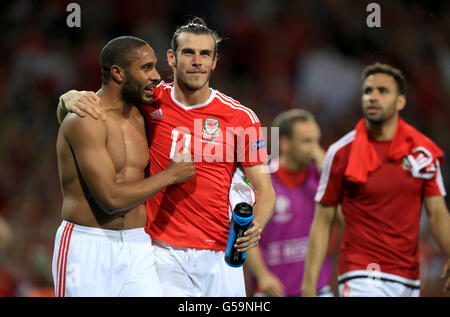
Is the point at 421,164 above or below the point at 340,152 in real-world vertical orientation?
below

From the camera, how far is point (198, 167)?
3801 millimetres

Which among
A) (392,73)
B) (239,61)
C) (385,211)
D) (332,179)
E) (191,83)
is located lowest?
(385,211)

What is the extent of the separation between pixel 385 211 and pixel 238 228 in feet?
4.88

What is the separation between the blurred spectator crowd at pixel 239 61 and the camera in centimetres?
738

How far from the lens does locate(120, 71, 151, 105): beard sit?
3672 millimetres

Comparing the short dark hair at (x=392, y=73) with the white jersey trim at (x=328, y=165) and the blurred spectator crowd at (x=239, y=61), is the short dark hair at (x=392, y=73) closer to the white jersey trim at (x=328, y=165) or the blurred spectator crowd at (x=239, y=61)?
the white jersey trim at (x=328, y=165)

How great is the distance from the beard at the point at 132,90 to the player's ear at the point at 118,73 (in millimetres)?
25

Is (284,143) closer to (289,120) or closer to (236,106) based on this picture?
(289,120)

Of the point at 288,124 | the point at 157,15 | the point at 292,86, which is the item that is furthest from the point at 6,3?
the point at 288,124

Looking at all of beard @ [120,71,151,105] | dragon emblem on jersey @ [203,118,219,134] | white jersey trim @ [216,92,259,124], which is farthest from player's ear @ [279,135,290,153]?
beard @ [120,71,151,105]

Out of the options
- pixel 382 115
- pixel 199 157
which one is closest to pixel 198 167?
pixel 199 157

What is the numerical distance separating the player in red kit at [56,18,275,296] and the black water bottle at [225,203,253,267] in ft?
0.77

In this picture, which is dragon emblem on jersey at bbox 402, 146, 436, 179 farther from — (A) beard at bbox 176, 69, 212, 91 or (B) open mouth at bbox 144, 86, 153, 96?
(B) open mouth at bbox 144, 86, 153, 96
